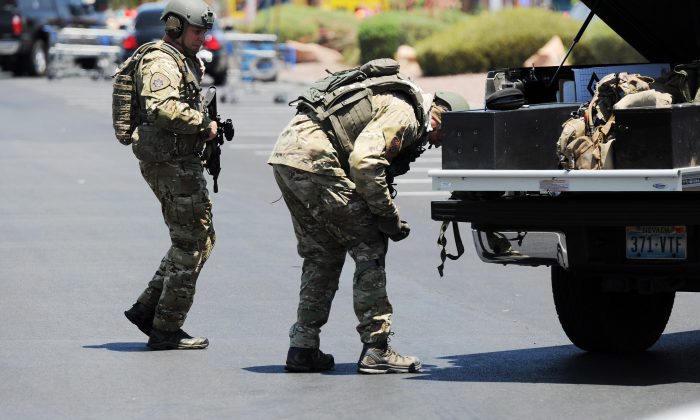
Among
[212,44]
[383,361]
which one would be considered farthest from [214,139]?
[212,44]

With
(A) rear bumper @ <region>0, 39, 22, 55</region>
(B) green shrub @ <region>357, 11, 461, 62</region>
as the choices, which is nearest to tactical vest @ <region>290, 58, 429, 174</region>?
(B) green shrub @ <region>357, 11, 461, 62</region>

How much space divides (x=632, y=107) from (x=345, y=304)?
3301 mm

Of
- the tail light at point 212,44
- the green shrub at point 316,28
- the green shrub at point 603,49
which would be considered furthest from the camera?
the green shrub at point 316,28

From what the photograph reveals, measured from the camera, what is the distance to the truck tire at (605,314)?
7.77 meters

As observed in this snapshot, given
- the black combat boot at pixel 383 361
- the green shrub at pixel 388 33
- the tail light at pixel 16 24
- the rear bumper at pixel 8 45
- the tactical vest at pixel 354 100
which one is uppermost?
the tactical vest at pixel 354 100

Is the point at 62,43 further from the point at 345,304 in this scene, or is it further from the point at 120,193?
the point at 345,304

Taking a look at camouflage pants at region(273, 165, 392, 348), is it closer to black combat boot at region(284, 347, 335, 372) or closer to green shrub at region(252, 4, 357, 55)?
black combat boot at region(284, 347, 335, 372)

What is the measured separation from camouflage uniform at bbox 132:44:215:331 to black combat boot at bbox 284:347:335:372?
852mm

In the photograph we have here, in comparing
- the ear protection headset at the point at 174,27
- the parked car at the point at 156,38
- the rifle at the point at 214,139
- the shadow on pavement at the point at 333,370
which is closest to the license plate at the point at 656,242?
the shadow on pavement at the point at 333,370

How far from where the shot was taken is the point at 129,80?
797 cm

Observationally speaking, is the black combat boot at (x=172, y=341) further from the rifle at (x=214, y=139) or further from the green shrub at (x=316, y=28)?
the green shrub at (x=316, y=28)

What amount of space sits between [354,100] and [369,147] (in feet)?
1.04

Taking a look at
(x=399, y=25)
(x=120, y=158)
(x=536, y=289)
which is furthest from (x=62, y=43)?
(x=536, y=289)

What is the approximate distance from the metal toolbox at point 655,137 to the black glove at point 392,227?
107cm
